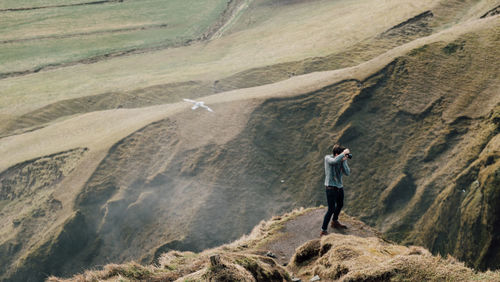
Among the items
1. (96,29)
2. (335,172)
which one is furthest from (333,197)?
(96,29)

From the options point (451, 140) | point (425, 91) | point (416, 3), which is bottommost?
point (451, 140)

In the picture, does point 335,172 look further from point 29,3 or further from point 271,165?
point 29,3

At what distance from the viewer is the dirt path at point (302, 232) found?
12195 mm

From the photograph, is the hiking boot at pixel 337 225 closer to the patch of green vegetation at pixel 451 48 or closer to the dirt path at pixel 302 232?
the dirt path at pixel 302 232

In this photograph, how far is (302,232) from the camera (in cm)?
1304

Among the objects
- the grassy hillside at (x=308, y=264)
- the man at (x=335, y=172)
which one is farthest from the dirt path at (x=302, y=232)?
the man at (x=335, y=172)

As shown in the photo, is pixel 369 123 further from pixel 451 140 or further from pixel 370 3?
pixel 370 3

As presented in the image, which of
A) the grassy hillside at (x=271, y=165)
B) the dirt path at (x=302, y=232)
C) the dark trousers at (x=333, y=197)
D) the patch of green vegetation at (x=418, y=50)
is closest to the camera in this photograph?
the dark trousers at (x=333, y=197)

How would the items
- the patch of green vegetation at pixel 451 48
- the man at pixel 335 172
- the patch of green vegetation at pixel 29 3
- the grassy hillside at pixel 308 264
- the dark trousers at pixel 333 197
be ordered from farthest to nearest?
the patch of green vegetation at pixel 29 3
the patch of green vegetation at pixel 451 48
the dark trousers at pixel 333 197
the man at pixel 335 172
the grassy hillside at pixel 308 264

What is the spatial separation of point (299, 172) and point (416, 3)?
21075 mm

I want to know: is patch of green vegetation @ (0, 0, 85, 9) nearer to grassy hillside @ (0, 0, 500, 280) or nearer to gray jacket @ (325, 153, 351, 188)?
grassy hillside @ (0, 0, 500, 280)

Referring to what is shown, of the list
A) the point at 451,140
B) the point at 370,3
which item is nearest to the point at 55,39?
the point at 370,3

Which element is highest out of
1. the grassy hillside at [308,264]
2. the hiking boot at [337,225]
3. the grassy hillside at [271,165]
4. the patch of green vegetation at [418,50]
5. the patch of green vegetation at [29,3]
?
the patch of green vegetation at [29,3]

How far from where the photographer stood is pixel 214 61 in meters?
44.0
